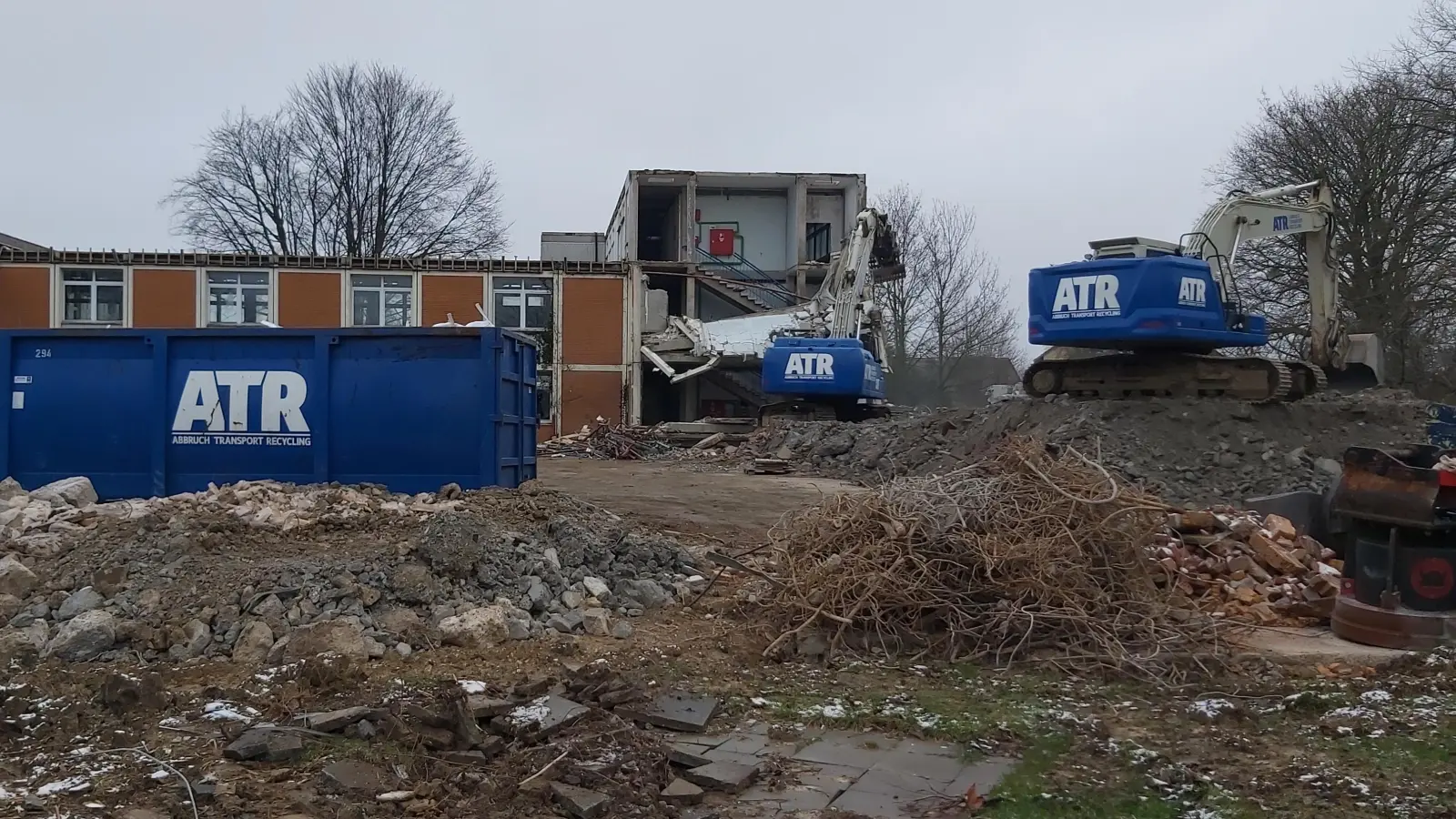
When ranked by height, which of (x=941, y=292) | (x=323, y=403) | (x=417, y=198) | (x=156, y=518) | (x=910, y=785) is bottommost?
(x=910, y=785)

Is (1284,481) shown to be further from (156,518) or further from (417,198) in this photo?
(417,198)

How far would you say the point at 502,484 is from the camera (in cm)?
954

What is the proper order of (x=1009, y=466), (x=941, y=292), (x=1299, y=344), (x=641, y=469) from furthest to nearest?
(x=941, y=292)
(x=1299, y=344)
(x=641, y=469)
(x=1009, y=466)

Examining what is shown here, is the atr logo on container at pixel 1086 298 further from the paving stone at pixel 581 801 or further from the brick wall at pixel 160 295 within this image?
the brick wall at pixel 160 295

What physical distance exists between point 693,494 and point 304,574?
8.61 metres

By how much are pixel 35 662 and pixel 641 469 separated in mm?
14707

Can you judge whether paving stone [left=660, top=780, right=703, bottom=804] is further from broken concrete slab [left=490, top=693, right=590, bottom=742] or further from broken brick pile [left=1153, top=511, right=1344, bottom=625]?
broken brick pile [left=1153, top=511, right=1344, bottom=625]

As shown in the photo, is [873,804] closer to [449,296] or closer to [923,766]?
[923,766]

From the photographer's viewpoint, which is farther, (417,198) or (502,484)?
(417,198)

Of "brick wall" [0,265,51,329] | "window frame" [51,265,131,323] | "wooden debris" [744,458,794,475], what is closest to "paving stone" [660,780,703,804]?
"wooden debris" [744,458,794,475]

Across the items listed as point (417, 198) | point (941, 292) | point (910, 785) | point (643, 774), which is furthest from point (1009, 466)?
point (417, 198)

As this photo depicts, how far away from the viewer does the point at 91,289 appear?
31.0 meters

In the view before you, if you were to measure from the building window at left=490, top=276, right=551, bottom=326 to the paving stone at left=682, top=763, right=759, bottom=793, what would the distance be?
2837 centimetres

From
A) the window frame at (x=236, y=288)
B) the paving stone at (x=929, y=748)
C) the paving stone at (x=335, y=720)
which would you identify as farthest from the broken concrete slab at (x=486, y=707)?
the window frame at (x=236, y=288)
